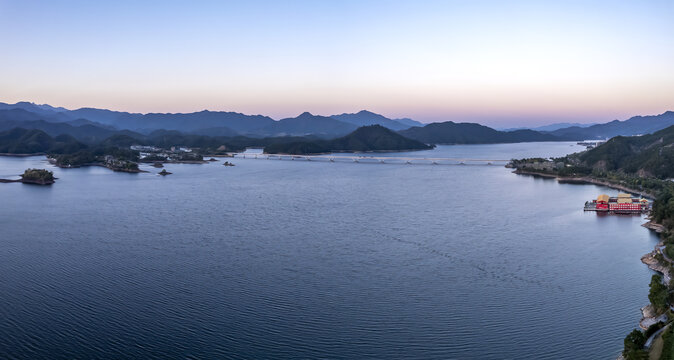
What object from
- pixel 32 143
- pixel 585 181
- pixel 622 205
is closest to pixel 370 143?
pixel 585 181

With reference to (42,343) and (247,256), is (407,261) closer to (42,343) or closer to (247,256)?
(247,256)

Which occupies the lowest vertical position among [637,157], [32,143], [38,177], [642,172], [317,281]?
[317,281]

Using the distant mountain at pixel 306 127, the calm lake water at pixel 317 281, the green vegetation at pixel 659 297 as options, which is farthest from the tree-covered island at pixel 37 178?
the distant mountain at pixel 306 127

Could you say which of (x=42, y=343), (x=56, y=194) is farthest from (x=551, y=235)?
(x=56, y=194)

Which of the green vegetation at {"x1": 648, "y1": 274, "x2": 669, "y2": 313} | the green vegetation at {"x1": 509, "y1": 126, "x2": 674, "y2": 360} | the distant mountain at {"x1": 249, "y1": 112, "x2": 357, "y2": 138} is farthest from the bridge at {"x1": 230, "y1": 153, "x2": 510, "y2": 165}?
the distant mountain at {"x1": 249, "y1": 112, "x2": 357, "y2": 138}

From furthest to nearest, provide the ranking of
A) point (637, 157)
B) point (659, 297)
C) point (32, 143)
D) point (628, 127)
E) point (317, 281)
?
point (628, 127)
point (32, 143)
point (637, 157)
point (317, 281)
point (659, 297)

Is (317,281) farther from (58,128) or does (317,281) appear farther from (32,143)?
(58,128)

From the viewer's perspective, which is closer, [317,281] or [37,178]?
[317,281]
